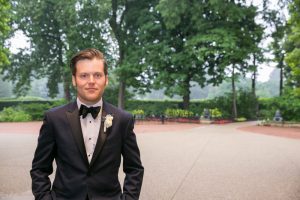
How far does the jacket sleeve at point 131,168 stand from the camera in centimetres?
279

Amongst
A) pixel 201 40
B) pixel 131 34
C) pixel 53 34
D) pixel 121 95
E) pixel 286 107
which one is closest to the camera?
pixel 286 107

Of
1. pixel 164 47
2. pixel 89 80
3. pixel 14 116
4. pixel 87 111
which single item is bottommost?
pixel 14 116

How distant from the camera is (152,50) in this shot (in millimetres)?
27500

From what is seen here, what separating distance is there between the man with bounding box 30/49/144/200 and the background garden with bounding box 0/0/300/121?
20912 mm

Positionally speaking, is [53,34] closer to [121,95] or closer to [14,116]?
[121,95]

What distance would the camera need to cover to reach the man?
8.65 feet

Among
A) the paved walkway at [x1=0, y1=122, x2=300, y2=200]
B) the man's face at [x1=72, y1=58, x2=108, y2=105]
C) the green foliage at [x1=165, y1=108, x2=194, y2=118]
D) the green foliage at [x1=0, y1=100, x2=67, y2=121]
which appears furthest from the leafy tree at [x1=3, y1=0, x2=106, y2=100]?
the man's face at [x1=72, y1=58, x2=108, y2=105]

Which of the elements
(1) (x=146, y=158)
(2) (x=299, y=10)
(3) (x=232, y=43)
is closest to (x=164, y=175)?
(1) (x=146, y=158)

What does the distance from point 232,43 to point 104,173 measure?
22372 millimetres

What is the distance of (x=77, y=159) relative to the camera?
264cm

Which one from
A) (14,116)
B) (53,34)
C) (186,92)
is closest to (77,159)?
(186,92)

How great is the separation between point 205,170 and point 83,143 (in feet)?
20.8

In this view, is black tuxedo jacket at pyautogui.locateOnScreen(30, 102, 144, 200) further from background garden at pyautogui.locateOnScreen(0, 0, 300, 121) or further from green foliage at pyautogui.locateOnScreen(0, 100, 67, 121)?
green foliage at pyautogui.locateOnScreen(0, 100, 67, 121)

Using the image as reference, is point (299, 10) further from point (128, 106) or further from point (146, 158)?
point (128, 106)
